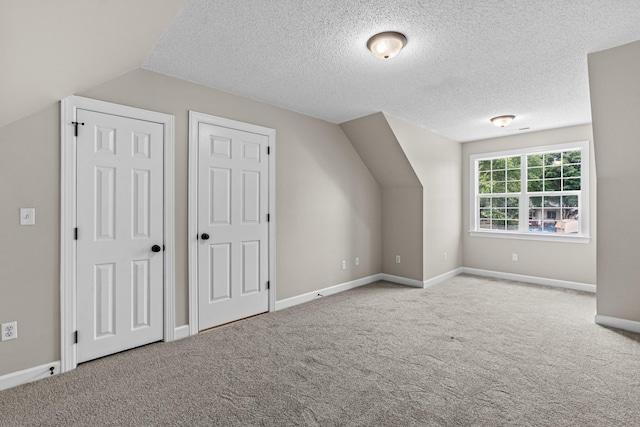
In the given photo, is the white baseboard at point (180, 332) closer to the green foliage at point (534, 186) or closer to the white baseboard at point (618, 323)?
the white baseboard at point (618, 323)

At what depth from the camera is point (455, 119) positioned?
4332 millimetres

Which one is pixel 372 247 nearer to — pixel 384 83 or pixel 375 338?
pixel 375 338

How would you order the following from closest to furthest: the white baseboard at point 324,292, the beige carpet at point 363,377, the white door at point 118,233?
1. the beige carpet at point 363,377
2. the white door at point 118,233
3. the white baseboard at point 324,292

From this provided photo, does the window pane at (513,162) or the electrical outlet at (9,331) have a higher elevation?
the window pane at (513,162)

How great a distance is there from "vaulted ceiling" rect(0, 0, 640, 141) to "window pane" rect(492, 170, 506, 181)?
2126 mm

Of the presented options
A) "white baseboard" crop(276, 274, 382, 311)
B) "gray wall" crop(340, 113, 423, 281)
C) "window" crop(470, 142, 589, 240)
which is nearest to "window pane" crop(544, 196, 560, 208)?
"window" crop(470, 142, 589, 240)

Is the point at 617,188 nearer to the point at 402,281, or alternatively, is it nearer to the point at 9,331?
the point at 402,281

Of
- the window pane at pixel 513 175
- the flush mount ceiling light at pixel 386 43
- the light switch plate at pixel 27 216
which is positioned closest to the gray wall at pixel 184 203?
the light switch plate at pixel 27 216

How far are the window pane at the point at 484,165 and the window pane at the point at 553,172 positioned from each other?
2.90 ft

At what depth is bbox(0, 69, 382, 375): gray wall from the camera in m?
2.16

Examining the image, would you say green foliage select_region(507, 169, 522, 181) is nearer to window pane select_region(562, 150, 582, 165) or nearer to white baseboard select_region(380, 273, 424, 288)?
window pane select_region(562, 150, 582, 165)

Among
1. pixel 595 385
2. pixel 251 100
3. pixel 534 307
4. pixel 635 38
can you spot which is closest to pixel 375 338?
pixel 595 385

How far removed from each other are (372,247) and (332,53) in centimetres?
338

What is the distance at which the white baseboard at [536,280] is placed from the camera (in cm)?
457
